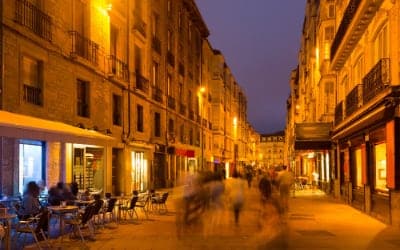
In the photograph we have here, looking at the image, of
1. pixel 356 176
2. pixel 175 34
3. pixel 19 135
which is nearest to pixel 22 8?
pixel 19 135

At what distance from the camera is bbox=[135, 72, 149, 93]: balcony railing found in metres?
31.5

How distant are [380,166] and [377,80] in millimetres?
3096

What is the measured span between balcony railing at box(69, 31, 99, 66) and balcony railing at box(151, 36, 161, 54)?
37.6 ft

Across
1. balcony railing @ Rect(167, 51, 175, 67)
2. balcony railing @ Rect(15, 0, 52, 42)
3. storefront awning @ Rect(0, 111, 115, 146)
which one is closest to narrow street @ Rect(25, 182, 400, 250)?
storefront awning @ Rect(0, 111, 115, 146)

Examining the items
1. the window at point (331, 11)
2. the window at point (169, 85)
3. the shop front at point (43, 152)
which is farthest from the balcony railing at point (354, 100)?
the window at point (169, 85)

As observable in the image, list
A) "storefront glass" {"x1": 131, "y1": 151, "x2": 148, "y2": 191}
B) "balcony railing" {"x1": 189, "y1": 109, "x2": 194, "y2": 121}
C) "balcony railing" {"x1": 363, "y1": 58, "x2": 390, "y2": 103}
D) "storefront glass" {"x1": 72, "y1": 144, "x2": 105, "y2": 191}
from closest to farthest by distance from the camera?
"balcony railing" {"x1": 363, "y1": 58, "x2": 390, "y2": 103} → "storefront glass" {"x1": 72, "y1": 144, "x2": 105, "y2": 191} → "storefront glass" {"x1": 131, "y1": 151, "x2": 148, "y2": 191} → "balcony railing" {"x1": 189, "y1": 109, "x2": 194, "y2": 121}

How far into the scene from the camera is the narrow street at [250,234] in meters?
11.3

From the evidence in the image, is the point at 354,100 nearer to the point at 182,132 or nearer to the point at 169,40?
the point at 169,40

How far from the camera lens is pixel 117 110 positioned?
28.4 m

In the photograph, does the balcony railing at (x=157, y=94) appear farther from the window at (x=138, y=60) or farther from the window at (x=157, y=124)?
the window at (x=138, y=60)

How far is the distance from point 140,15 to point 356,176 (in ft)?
55.7

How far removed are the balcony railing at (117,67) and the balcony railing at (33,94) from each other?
749 centimetres

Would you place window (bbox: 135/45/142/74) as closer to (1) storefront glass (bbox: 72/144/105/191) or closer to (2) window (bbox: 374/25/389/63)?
(1) storefront glass (bbox: 72/144/105/191)

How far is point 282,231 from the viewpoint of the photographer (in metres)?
9.66
